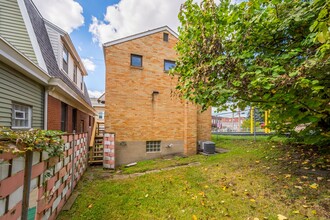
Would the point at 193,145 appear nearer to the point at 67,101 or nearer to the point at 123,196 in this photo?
the point at 123,196

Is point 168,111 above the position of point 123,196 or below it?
above

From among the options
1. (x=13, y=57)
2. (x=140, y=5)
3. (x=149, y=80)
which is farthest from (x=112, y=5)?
(x=13, y=57)

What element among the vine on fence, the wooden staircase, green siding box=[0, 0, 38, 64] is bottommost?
the wooden staircase

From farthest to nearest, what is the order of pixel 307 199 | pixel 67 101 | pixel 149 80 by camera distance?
pixel 149 80 < pixel 67 101 < pixel 307 199

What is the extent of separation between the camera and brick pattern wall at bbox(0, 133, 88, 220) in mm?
1599

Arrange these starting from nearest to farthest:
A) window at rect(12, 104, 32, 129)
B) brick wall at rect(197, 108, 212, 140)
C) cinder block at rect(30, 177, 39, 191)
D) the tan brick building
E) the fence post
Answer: the fence post → cinder block at rect(30, 177, 39, 191) → window at rect(12, 104, 32, 129) → the tan brick building → brick wall at rect(197, 108, 212, 140)

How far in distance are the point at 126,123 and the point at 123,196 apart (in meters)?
4.81

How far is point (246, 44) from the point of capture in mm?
4137

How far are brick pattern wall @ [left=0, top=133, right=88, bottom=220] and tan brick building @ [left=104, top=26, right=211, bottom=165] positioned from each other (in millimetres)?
4767

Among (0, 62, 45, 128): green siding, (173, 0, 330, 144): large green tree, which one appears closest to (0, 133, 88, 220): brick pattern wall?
(0, 62, 45, 128): green siding

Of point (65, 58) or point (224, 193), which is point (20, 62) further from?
point (224, 193)

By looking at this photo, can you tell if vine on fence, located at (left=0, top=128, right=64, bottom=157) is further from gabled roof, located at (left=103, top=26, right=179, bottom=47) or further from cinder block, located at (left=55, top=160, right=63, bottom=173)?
gabled roof, located at (left=103, top=26, right=179, bottom=47)

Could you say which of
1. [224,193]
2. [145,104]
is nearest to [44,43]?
[145,104]

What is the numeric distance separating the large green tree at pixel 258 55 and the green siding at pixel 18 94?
448cm
